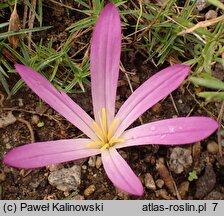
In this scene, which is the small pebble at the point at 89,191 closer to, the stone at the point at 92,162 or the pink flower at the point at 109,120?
the stone at the point at 92,162

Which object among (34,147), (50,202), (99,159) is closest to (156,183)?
(99,159)

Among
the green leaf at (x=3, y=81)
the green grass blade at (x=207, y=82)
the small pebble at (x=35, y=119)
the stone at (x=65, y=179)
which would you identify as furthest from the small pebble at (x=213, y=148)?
the green leaf at (x=3, y=81)

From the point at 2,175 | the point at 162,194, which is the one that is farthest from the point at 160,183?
the point at 2,175

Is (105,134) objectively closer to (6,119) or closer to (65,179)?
(65,179)

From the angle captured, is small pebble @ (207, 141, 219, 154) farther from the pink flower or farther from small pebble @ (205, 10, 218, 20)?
small pebble @ (205, 10, 218, 20)

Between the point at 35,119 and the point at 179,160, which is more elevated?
the point at 35,119

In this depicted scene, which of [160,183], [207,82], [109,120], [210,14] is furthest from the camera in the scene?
[210,14]

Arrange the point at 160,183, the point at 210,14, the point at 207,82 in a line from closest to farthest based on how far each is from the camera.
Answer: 1. the point at 207,82
2. the point at 160,183
3. the point at 210,14

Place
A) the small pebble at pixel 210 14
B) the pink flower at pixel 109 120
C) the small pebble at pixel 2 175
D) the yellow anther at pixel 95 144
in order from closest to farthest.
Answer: the pink flower at pixel 109 120 < the yellow anther at pixel 95 144 < the small pebble at pixel 2 175 < the small pebble at pixel 210 14
